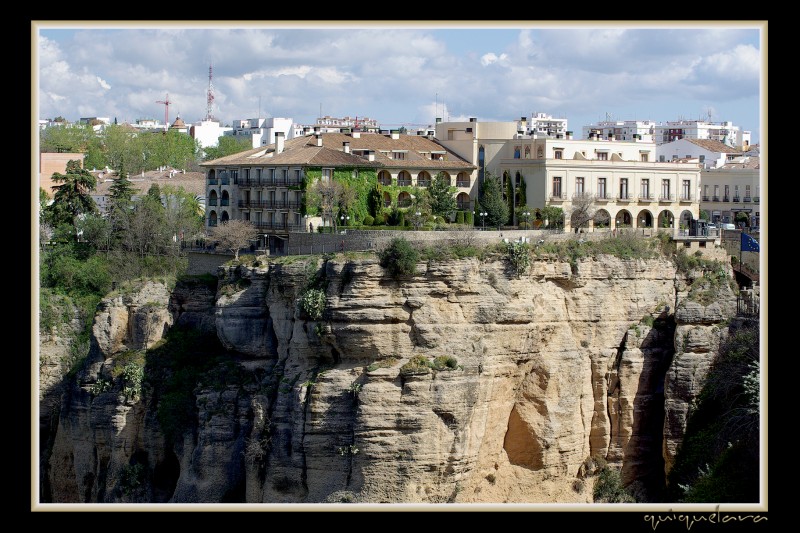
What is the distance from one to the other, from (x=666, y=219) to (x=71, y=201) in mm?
22074

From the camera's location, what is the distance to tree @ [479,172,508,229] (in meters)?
35.3

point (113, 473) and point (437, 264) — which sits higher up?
point (437, 264)

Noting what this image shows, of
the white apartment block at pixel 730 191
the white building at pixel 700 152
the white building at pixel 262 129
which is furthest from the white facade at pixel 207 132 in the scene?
the white apartment block at pixel 730 191

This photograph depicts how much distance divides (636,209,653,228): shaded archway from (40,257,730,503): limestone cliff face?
490 centimetres

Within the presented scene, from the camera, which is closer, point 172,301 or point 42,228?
point 172,301

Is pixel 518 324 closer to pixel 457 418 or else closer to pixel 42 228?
pixel 457 418

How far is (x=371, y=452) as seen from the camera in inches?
1076

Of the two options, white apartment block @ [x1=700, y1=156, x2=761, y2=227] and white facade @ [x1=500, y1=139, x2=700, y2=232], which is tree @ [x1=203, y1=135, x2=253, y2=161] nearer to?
white apartment block @ [x1=700, y1=156, x2=761, y2=227]

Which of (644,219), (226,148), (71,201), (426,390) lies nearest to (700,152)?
(644,219)

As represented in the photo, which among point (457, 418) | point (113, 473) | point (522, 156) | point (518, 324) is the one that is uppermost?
point (522, 156)

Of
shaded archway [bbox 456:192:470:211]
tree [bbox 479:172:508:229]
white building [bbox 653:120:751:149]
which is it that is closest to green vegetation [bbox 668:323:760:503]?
tree [bbox 479:172:508:229]

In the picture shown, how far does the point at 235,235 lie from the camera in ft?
119

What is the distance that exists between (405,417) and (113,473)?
10413 mm

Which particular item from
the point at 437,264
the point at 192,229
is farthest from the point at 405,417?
the point at 192,229
